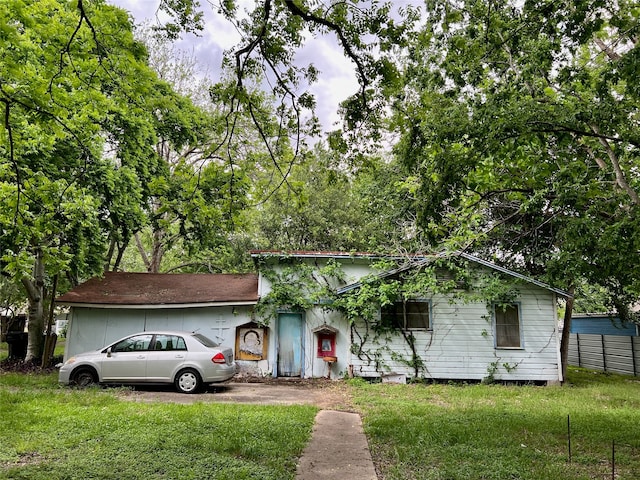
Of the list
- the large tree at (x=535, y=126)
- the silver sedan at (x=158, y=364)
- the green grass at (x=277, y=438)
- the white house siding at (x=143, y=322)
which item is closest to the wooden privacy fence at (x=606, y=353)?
the green grass at (x=277, y=438)

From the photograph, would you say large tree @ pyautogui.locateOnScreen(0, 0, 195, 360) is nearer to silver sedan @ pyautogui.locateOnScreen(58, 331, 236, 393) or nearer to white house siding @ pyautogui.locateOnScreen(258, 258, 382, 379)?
silver sedan @ pyautogui.locateOnScreen(58, 331, 236, 393)

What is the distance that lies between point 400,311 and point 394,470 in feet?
30.3

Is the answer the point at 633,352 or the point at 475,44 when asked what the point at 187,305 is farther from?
the point at 633,352

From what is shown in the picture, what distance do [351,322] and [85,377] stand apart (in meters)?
7.43

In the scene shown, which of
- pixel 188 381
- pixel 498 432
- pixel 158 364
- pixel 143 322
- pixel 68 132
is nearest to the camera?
pixel 498 432

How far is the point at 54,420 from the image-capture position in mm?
7211

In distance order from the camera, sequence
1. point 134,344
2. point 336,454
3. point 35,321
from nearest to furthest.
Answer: point 336,454, point 134,344, point 35,321

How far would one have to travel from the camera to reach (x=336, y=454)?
19.4 ft

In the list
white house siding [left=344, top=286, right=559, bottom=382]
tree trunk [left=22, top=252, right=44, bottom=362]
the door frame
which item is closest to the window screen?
white house siding [left=344, top=286, right=559, bottom=382]

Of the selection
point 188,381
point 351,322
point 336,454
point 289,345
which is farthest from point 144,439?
point 351,322

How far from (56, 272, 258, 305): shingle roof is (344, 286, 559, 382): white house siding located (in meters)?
4.55

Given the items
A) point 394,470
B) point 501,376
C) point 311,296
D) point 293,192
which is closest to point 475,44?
point 293,192

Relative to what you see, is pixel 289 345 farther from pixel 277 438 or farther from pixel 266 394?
pixel 277 438

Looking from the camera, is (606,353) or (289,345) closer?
(289,345)
